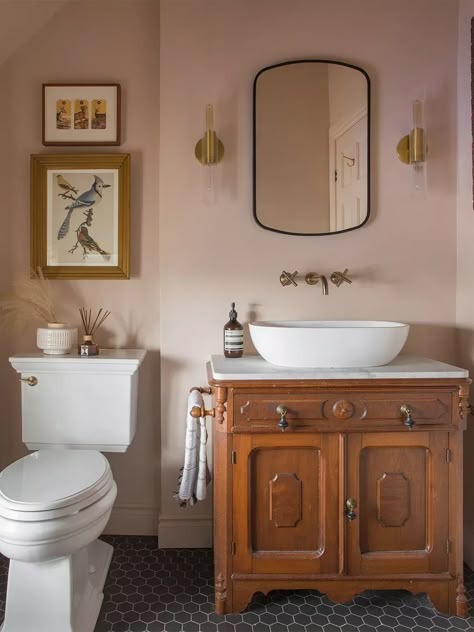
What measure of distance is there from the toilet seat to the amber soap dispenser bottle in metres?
0.62

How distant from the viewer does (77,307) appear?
2.22m

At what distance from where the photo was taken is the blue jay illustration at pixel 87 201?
2176mm

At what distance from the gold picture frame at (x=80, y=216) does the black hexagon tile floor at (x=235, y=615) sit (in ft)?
4.08

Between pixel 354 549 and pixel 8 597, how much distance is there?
111cm

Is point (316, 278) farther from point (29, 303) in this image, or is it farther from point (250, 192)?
point (29, 303)

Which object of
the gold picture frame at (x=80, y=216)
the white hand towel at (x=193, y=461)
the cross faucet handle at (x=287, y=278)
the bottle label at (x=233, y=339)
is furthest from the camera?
the gold picture frame at (x=80, y=216)

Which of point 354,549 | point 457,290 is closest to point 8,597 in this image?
point 354,549

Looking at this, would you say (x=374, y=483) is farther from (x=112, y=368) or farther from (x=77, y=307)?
(x=77, y=307)

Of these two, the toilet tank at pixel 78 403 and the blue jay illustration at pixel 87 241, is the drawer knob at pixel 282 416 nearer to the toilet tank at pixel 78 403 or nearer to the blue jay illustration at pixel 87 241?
the toilet tank at pixel 78 403

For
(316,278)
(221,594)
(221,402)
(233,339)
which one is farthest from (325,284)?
(221,594)

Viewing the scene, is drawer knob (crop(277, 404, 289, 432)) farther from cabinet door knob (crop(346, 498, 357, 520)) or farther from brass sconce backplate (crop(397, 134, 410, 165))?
brass sconce backplate (crop(397, 134, 410, 165))

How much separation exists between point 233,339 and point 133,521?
3.29 feet

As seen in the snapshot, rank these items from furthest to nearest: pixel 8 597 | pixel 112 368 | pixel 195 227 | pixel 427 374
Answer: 1. pixel 195 227
2. pixel 112 368
3. pixel 427 374
4. pixel 8 597

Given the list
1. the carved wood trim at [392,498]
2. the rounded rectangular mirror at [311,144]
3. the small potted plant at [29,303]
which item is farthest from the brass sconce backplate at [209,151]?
the carved wood trim at [392,498]
